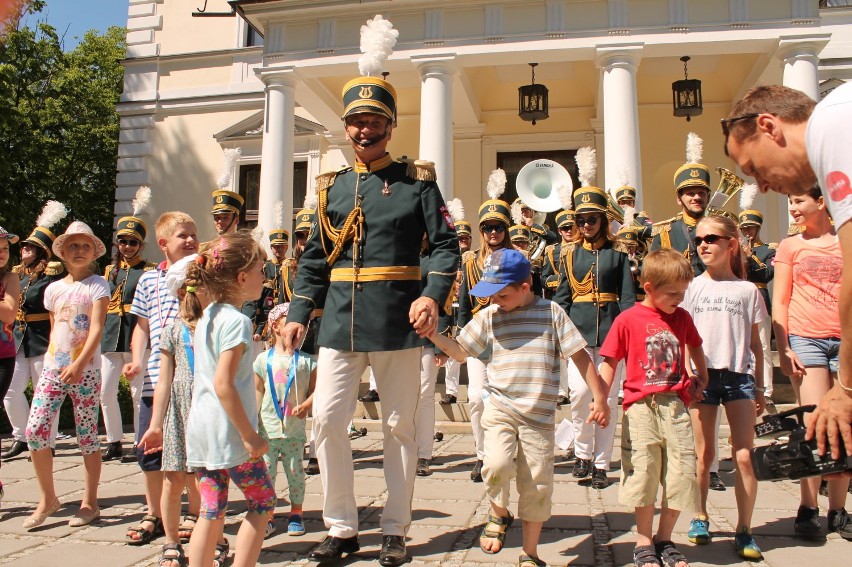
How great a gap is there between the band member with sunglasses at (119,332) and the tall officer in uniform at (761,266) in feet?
21.2

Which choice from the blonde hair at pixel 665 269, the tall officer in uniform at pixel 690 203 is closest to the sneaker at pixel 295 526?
the blonde hair at pixel 665 269

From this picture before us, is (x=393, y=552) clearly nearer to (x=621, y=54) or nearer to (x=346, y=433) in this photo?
(x=346, y=433)

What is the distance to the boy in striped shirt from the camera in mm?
3744

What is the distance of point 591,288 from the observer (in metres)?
5.96

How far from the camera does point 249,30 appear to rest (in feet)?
63.9

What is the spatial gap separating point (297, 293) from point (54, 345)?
2.14m

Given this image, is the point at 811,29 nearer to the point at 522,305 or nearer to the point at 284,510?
the point at 522,305

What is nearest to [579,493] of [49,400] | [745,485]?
[745,485]

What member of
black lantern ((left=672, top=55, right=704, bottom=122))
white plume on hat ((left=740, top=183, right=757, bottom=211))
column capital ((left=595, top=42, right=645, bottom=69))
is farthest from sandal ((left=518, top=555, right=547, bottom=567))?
black lantern ((left=672, top=55, right=704, bottom=122))

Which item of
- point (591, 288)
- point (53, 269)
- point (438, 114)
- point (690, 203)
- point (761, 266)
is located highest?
point (438, 114)

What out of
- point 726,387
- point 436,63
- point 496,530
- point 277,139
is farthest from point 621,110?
point 496,530

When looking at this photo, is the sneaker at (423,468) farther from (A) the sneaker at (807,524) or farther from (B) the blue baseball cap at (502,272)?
(A) the sneaker at (807,524)

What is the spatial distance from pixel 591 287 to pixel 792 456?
3717 mm

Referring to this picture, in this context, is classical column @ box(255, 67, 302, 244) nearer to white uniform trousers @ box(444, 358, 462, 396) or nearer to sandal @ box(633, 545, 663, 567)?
white uniform trousers @ box(444, 358, 462, 396)
